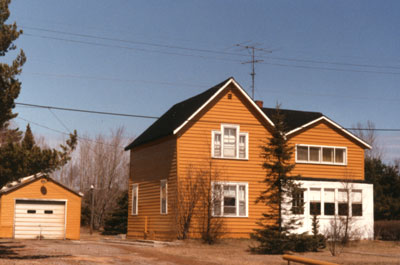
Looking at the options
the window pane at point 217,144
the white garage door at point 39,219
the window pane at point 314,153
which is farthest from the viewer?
the white garage door at point 39,219

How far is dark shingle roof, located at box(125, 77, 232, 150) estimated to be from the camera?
31.8 metres

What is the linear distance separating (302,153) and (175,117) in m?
8.10

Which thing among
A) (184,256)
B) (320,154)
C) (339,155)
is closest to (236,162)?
(320,154)

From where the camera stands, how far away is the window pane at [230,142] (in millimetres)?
31898

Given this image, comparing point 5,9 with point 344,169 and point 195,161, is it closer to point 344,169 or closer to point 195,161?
point 195,161

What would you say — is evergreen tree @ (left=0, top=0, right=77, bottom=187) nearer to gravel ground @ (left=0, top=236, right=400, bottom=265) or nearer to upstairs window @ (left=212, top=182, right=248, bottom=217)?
gravel ground @ (left=0, top=236, right=400, bottom=265)

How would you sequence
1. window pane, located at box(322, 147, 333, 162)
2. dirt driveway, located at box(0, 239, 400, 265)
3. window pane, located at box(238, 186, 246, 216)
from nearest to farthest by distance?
dirt driveway, located at box(0, 239, 400, 265) < window pane, located at box(238, 186, 246, 216) < window pane, located at box(322, 147, 333, 162)

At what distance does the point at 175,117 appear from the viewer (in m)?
34.3

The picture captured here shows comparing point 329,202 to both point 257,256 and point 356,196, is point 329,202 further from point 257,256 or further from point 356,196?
point 257,256

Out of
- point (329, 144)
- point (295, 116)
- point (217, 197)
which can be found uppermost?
point (295, 116)

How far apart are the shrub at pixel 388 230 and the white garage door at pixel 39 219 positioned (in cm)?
2093

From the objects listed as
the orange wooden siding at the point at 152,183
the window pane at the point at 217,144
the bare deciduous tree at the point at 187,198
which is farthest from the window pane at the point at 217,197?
the orange wooden siding at the point at 152,183

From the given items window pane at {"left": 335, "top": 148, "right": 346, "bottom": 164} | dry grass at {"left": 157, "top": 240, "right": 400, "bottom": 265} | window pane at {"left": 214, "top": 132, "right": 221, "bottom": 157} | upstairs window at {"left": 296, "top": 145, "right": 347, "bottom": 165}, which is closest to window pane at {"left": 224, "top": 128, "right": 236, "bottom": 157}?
window pane at {"left": 214, "top": 132, "right": 221, "bottom": 157}

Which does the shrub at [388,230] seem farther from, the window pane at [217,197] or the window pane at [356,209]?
the window pane at [217,197]
